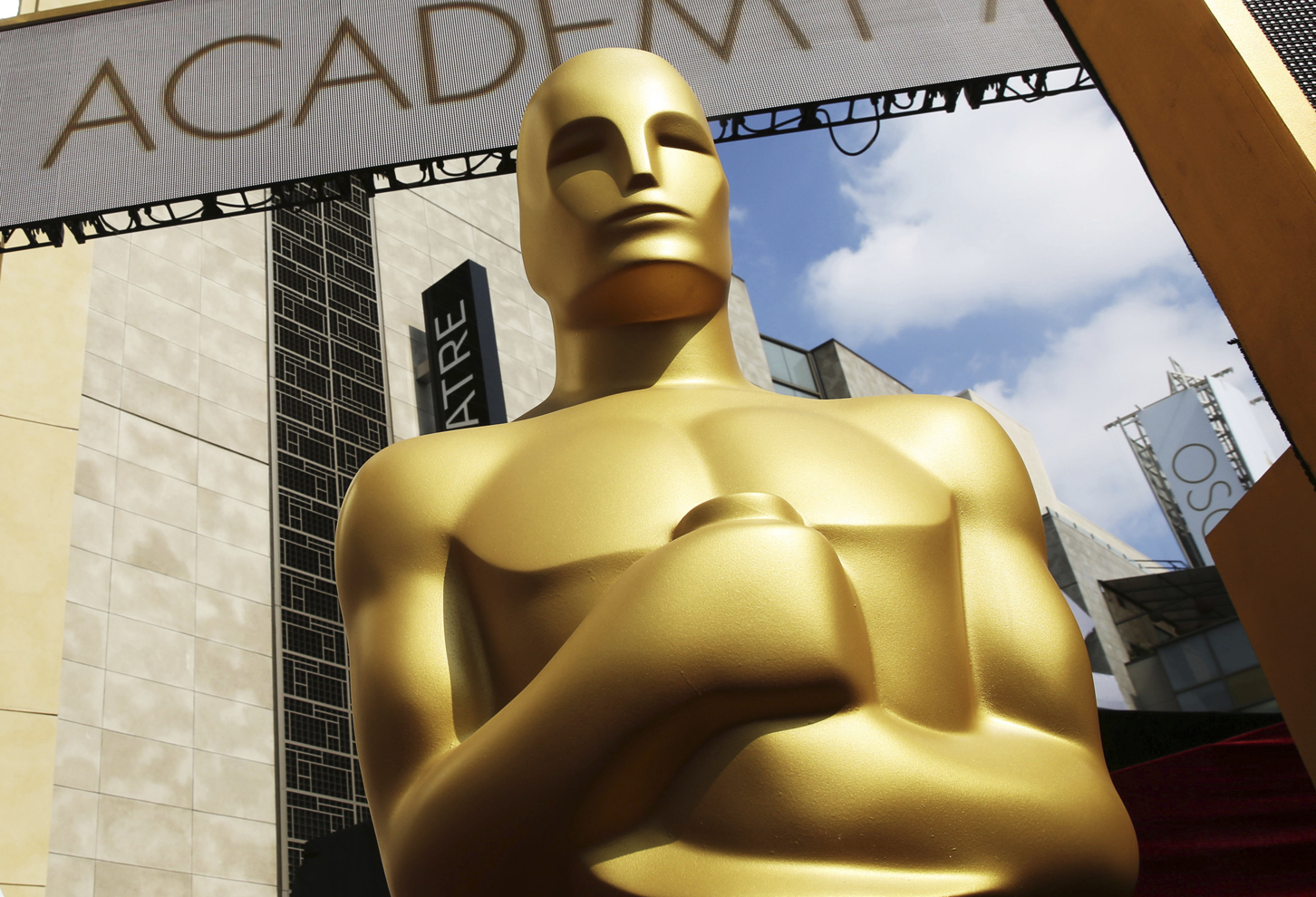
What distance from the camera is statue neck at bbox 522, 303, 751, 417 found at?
9.86 feet

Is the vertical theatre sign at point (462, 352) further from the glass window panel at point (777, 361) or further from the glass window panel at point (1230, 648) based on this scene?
the glass window panel at point (1230, 648)

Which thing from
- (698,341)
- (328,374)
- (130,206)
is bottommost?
(698,341)

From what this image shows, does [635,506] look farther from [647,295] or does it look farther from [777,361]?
[777,361]

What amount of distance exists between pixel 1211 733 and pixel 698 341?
9508 mm

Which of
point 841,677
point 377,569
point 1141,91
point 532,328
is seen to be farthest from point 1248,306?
point 532,328

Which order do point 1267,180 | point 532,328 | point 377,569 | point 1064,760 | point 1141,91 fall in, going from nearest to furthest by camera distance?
point 1064,760 < point 377,569 < point 1267,180 < point 1141,91 < point 532,328

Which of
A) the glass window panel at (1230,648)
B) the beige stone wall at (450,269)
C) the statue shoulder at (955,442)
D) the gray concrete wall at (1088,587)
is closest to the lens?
the statue shoulder at (955,442)

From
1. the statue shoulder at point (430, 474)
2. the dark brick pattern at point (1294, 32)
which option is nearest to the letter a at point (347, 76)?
the statue shoulder at point (430, 474)

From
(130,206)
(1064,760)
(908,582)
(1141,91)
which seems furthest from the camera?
(130,206)

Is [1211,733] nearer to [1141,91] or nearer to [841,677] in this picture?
[1141,91]

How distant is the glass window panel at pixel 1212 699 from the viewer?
22084mm

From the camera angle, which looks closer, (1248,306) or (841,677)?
(841,677)

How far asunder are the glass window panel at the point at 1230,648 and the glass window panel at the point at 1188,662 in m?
0.15

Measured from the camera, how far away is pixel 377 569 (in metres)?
2.61
